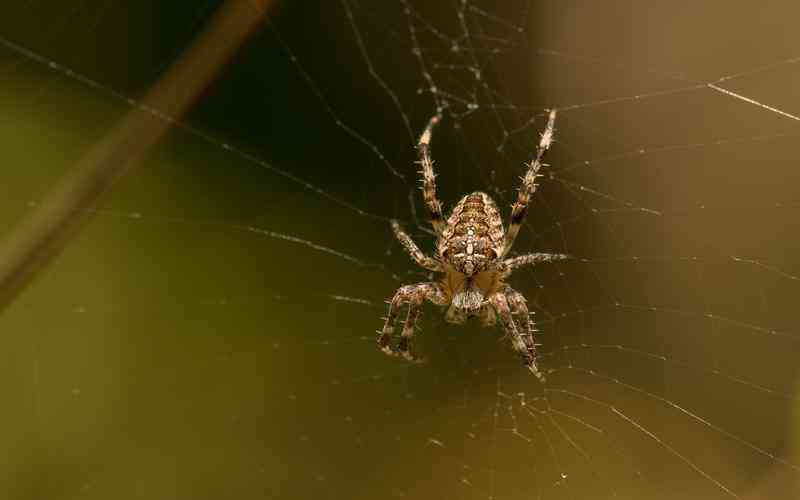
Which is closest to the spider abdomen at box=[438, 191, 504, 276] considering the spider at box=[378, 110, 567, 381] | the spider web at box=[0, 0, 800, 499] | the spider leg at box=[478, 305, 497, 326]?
the spider at box=[378, 110, 567, 381]

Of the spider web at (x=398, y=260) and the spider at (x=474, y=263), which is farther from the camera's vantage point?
the spider web at (x=398, y=260)

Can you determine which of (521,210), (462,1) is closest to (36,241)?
(521,210)

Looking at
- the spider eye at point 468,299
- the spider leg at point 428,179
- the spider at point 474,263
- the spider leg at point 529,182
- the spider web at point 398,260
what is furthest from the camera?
the spider web at point 398,260

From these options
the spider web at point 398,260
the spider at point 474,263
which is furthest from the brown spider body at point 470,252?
the spider web at point 398,260

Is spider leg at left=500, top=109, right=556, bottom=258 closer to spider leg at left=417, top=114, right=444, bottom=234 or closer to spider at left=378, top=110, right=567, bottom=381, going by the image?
spider at left=378, top=110, right=567, bottom=381

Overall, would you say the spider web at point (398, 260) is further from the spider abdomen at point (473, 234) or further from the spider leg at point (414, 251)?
the spider abdomen at point (473, 234)

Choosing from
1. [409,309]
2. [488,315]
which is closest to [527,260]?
[488,315]

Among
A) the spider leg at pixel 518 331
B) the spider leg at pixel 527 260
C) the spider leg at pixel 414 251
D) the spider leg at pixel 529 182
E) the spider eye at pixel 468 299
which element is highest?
the spider leg at pixel 529 182

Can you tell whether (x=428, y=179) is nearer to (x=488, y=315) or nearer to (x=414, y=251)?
(x=414, y=251)

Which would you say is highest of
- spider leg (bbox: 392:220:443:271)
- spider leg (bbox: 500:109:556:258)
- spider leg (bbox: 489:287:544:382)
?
spider leg (bbox: 500:109:556:258)
